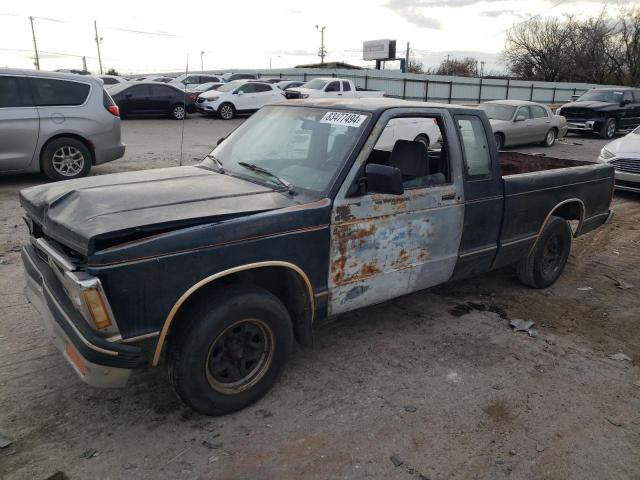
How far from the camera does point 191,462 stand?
8.94 ft

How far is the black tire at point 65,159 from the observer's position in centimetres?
838

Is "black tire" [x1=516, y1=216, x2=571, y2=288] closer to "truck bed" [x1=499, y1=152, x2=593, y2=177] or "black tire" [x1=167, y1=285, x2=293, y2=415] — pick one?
"truck bed" [x1=499, y1=152, x2=593, y2=177]

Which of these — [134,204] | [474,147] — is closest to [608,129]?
[474,147]

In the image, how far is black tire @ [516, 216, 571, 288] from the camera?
5090 mm

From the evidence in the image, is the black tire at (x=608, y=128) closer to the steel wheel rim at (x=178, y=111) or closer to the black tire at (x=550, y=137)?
the black tire at (x=550, y=137)

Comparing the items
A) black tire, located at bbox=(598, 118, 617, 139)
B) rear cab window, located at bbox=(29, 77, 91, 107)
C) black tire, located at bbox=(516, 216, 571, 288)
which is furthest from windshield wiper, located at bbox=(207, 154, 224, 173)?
black tire, located at bbox=(598, 118, 617, 139)

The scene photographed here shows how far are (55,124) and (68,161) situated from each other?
25.0 inches

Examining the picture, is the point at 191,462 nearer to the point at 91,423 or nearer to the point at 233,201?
the point at 91,423

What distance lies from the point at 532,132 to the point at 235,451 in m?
15.7

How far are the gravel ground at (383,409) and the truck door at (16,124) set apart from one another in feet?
13.7

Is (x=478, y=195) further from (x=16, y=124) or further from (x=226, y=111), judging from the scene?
(x=226, y=111)

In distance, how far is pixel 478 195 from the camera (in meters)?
4.15

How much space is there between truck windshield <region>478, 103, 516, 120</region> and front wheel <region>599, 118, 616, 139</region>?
612 cm

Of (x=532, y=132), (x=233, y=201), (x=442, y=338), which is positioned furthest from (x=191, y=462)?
(x=532, y=132)
